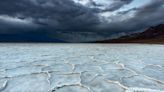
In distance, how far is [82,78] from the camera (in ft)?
9.42

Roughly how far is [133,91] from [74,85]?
76 centimetres

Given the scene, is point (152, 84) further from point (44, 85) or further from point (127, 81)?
point (44, 85)

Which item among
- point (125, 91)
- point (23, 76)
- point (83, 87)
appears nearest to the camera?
point (125, 91)

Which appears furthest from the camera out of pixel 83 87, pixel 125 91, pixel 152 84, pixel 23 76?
pixel 23 76

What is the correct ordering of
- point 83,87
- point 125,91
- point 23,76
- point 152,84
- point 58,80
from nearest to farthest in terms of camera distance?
1. point 125,91
2. point 83,87
3. point 152,84
4. point 58,80
5. point 23,76

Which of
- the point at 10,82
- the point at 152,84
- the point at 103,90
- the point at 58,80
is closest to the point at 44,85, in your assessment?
the point at 58,80

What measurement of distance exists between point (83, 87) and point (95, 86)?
0.16 metres

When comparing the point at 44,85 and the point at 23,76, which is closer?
the point at 44,85

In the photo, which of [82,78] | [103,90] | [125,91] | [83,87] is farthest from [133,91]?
[82,78]

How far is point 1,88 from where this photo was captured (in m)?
2.32

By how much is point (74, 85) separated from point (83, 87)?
15cm

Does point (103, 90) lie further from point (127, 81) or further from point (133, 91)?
point (127, 81)

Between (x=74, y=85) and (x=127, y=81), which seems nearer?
(x=74, y=85)

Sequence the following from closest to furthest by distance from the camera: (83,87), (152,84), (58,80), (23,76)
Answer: (83,87) < (152,84) < (58,80) < (23,76)
